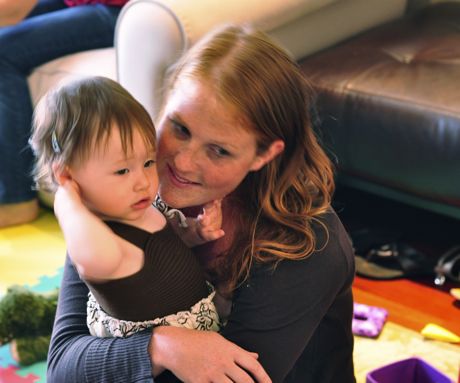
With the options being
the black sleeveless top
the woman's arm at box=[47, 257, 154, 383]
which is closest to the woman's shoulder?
the black sleeveless top

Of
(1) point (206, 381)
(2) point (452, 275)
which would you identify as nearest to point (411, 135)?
(2) point (452, 275)

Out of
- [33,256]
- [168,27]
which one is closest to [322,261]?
[168,27]

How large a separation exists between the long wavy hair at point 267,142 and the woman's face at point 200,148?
0.06ft

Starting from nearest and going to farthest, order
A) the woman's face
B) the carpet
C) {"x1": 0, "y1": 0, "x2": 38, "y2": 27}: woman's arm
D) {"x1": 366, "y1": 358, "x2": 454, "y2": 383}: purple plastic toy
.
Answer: the woman's face < {"x1": 366, "y1": 358, "x2": 454, "y2": 383}: purple plastic toy < the carpet < {"x1": 0, "y1": 0, "x2": 38, "y2": 27}: woman's arm

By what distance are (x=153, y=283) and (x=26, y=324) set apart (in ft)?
2.56

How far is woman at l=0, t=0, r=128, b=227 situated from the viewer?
2.32 m

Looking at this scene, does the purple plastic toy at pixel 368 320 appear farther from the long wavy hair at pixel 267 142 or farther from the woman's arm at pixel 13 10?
the woman's arm at pixel 13 10

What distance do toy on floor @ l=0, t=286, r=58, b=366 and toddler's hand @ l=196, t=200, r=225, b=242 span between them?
73cm

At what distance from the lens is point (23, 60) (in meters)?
2.35

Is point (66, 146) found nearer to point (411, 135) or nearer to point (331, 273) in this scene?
point (331, 273)

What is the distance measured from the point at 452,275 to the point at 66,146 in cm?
128

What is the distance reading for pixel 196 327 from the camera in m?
1.19

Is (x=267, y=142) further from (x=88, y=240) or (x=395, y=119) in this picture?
(x=395, y=119)

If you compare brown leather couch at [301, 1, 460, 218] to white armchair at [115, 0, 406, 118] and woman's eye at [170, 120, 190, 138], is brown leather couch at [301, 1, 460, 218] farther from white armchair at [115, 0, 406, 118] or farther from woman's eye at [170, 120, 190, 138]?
woman's eye at [170, 120, 190, 138]
